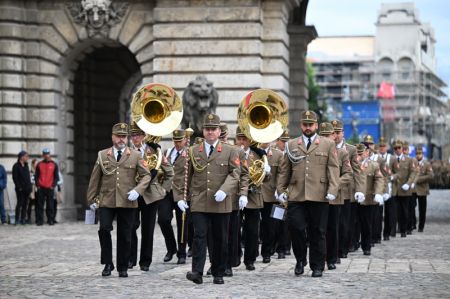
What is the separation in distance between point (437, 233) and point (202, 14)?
8.61 metres

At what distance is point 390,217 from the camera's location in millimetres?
24062

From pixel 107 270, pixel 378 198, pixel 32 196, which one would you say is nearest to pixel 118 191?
pixel 107 270

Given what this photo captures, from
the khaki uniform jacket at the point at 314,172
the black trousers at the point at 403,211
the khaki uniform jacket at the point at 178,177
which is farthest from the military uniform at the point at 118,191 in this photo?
the black trousers at the point at 403,211

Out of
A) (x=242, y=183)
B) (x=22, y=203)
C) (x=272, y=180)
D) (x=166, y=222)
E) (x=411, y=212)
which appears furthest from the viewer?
(x=22, y=203)

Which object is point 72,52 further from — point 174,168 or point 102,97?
point 174,168

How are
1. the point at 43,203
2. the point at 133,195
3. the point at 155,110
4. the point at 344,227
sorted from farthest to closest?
the point at 43,203, the point at 344,227, the point at 155,110, the point at 133,195

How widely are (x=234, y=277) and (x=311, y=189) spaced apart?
1588mm

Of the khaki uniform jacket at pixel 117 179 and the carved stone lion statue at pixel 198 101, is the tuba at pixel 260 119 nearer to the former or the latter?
the khaki uniform jacket at pixel 117 179

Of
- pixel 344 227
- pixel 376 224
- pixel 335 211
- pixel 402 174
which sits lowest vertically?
pixel 376 224

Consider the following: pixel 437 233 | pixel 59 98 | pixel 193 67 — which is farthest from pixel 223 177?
pixel 59 98

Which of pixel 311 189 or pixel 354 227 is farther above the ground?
pixel 311 189

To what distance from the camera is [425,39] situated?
15025 cm

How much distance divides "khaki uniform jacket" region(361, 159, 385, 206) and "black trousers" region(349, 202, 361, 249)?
1.09ft

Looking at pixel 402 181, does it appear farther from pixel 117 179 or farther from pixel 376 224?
pixel 117 179
